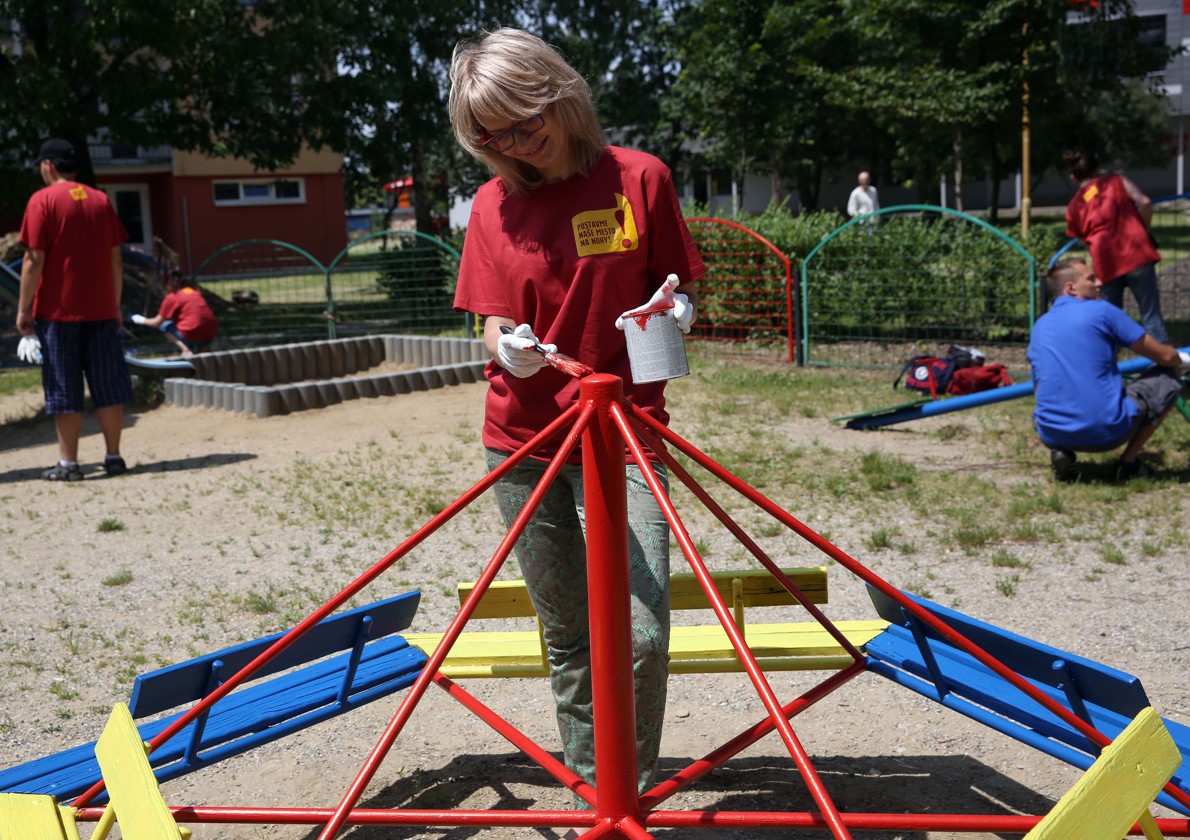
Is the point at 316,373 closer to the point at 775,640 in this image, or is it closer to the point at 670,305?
the point at 775,640

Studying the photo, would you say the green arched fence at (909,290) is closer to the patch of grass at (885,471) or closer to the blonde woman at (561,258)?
the patch of grass at (885,471)

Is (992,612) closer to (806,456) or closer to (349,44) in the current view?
(806,456)

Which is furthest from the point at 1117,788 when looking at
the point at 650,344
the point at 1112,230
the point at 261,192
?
the point at 261,192

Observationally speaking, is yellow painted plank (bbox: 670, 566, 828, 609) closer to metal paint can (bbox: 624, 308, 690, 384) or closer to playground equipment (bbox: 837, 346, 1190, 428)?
metal paint can (bbox: 624, 308, 690, 384)

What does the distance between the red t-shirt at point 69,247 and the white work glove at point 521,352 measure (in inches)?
212

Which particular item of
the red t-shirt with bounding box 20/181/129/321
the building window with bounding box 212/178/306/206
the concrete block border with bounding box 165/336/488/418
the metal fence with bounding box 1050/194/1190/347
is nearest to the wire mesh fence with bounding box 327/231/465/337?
the concrete block border with bounding box 165/336/488/418

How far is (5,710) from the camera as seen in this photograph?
12.7ft

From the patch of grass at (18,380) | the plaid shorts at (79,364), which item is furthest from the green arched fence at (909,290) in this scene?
the patch of grass at (18,380)

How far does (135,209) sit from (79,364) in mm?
25738

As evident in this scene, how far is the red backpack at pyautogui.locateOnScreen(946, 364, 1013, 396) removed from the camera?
8906 millimetres

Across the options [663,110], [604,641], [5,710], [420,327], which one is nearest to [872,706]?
[604,641]

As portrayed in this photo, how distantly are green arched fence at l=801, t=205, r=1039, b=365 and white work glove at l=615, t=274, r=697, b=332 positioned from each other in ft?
28.2

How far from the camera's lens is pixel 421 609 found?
469 cm

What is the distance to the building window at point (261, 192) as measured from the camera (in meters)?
30.7
